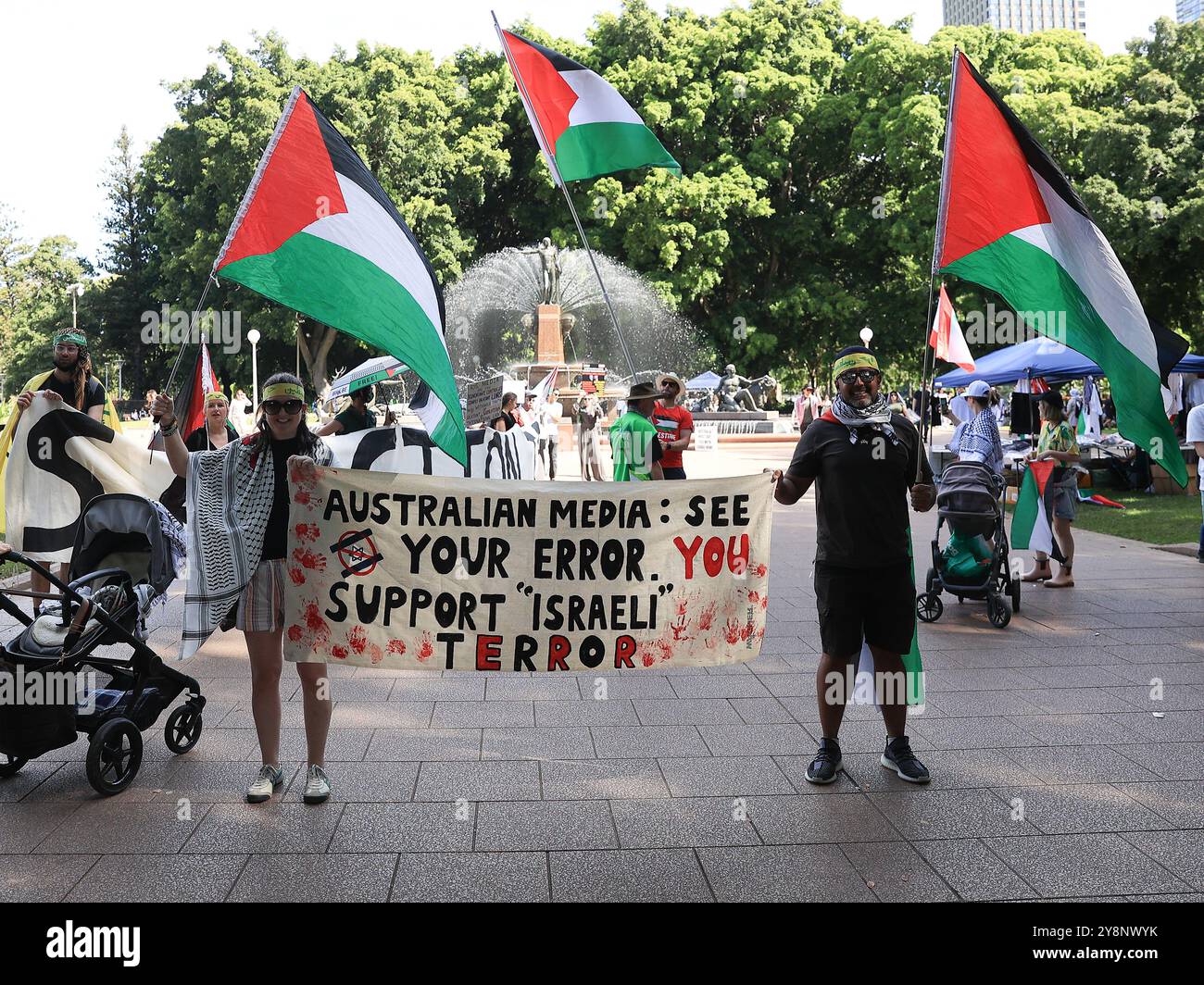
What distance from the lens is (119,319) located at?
54438 millimetres

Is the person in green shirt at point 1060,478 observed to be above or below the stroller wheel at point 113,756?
above

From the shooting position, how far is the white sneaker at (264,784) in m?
4.88

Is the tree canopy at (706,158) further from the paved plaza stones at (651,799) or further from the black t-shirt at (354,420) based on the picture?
the paved plaza stones at (651,799)

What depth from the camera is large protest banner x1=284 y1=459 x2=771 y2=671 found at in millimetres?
4926

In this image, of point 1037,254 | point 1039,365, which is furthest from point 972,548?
point 1039,365

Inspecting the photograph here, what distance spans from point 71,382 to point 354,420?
2397mm

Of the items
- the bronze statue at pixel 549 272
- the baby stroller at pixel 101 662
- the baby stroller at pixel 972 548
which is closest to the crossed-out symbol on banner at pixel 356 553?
the baby stroller at pixel 101 662

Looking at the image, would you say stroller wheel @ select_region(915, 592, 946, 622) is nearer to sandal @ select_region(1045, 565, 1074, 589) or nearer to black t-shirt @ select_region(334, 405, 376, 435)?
sandal @ select_region(1045, 565, 1074, 589)

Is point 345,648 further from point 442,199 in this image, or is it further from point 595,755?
point 442,199

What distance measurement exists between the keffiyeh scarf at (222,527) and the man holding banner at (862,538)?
2.27 m

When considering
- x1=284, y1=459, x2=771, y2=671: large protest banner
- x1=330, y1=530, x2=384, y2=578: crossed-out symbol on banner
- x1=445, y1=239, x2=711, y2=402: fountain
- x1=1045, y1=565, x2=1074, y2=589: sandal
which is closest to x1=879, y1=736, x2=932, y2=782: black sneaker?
x1=284, y1=459, x2=771, y2=671: large protest banner

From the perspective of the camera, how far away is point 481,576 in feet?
16.5

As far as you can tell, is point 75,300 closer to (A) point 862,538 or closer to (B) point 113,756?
(B) point 113,756

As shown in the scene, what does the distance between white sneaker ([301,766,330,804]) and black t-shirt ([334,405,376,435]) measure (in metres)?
4.86
